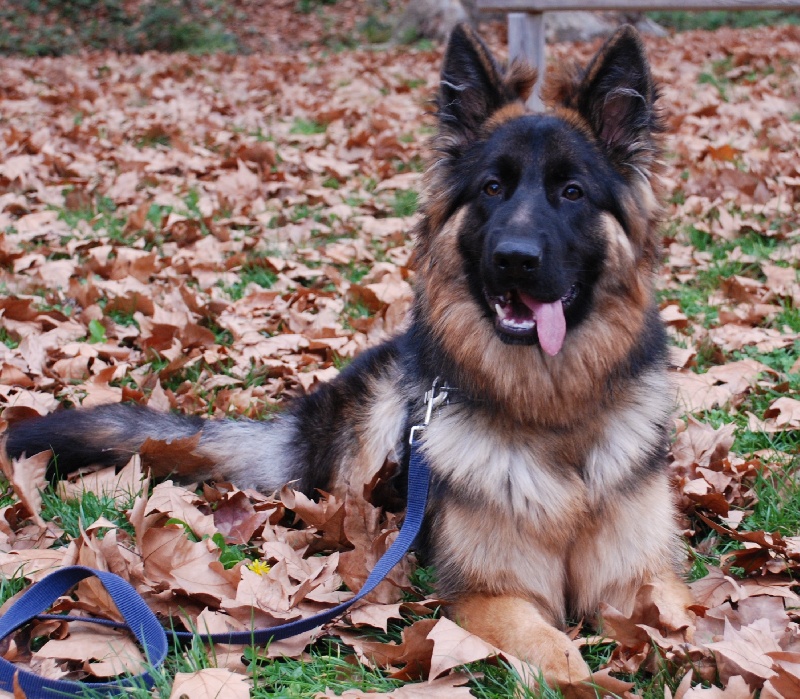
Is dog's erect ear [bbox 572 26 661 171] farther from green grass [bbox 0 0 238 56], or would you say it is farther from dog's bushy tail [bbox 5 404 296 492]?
green grass [bbox 0 0 238 56]

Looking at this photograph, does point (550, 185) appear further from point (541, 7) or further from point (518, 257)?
point (541, 7)

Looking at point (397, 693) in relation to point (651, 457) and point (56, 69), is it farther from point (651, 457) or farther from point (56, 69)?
point (56, 69)

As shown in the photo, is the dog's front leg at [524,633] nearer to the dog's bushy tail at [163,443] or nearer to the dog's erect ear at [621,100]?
the dog's bushy tail at [163,443]

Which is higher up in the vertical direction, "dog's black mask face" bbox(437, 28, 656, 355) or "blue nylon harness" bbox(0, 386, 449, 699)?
"dog's black mask face" bbox(437, 28, 656, 355)

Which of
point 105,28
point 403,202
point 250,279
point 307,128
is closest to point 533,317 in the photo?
point 250,279

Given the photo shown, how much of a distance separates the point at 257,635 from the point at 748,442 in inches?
98.3

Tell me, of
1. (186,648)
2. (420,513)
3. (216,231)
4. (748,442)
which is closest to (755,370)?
(748,442)

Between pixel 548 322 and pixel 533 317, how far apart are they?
0.22 feet

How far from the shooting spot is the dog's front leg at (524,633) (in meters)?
2.43

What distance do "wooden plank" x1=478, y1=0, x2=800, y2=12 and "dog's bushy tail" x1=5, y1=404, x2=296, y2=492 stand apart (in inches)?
192

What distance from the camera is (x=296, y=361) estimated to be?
477 centimetres

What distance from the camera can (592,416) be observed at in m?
2.96

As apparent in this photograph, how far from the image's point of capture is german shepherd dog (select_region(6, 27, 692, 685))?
9.34 ft

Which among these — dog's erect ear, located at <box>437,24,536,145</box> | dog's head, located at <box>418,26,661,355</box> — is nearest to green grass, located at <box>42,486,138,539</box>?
dog's head, located at <box>418,26,661,355</box>
